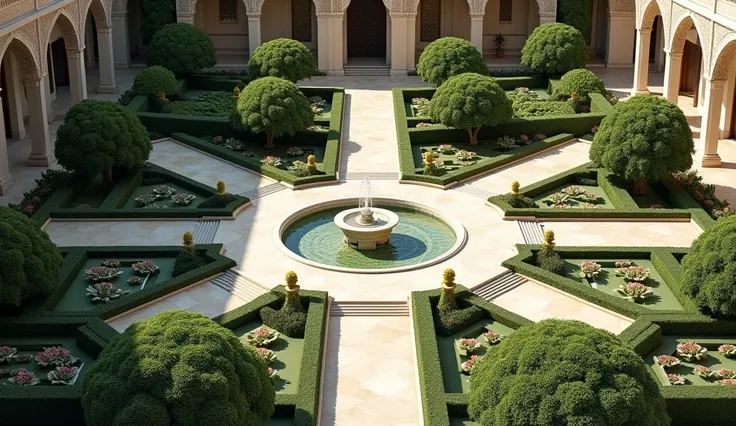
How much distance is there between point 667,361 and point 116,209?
14761 millimetres

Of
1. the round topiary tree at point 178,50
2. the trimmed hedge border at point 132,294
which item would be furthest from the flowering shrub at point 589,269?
the round topiary tree at point 178,50

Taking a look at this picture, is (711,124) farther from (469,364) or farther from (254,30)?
(254,30)

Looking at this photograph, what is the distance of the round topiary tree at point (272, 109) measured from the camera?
108ft

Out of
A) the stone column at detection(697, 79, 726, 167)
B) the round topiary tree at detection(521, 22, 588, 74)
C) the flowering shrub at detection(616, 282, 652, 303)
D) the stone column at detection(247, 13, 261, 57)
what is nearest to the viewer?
the flowering shrub at detection(616, 282, 652, 303)

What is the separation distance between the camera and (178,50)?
40.6m

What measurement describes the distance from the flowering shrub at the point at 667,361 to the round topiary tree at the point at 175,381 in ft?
25.7

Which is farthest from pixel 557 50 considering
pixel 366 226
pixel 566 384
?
pixel 566 384

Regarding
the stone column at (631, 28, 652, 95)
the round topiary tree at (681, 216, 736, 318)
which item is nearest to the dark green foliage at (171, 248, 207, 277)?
the round topiary tree at (681, 216, 736, 318)

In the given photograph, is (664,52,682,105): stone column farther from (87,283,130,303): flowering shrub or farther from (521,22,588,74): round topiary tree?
(87,283,130,303): flowering shrub

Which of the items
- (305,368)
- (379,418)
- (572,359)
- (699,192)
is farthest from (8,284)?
(699,192)

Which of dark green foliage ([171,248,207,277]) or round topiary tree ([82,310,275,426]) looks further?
dark green foliage ([171,248,207,277])

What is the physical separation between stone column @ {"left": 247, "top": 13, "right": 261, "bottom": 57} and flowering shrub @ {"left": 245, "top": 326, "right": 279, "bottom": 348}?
25966 millimetres

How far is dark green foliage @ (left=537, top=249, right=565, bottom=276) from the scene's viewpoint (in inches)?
957

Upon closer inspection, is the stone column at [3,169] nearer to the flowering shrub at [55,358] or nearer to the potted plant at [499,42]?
the flowering shrub at [55,358]
